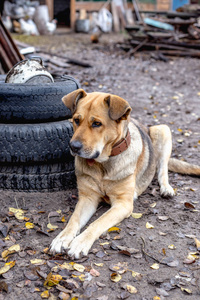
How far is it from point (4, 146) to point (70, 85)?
1.15 meters

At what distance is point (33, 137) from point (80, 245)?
1.46m

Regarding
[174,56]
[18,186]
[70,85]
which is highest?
[70,85]

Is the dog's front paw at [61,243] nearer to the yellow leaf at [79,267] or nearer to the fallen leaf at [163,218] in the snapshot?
the yellow leaf at [79,267]

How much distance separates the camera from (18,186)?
4.36 m

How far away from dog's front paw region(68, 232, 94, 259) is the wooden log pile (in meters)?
12.6

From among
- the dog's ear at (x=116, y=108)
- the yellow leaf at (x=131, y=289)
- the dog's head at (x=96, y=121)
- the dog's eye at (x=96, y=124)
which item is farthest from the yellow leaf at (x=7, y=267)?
the dog's ear at (x=116, y=108)

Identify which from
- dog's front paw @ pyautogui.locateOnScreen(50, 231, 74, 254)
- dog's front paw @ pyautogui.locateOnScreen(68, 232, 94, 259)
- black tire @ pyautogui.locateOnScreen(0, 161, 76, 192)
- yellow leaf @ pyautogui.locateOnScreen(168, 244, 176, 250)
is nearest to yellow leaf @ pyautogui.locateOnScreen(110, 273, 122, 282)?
dog's front paw @ pyautogui.locateOnScreen(68, 232, 94, 259)

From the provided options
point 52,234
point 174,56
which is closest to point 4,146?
point 52,234

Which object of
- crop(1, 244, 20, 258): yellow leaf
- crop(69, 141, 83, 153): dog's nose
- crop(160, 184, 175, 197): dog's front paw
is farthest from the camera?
crop(160, 184, 175, 197): dog's front paw

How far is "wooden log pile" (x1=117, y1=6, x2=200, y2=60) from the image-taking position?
15.5 metres

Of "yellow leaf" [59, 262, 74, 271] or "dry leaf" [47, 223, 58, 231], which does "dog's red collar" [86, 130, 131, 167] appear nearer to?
"dry leaf" [47, 223, 58, 231]

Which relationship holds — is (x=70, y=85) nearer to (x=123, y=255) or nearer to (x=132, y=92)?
(x=123, y=255)

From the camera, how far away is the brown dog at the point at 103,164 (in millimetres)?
3588

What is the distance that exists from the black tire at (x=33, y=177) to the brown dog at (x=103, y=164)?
1.18 ft
